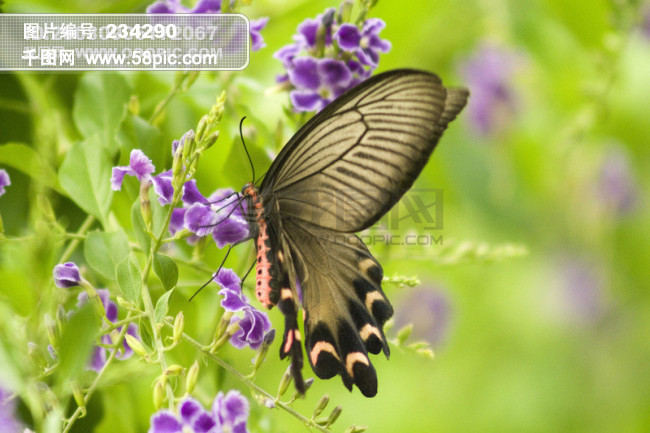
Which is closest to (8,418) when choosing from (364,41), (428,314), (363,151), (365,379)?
(365,379)

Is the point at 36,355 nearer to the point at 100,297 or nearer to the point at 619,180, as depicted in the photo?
the point at 100,297

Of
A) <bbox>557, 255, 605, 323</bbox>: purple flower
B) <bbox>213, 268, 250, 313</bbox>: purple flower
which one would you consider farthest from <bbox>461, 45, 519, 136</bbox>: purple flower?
<bbox>213, 268, 250, 313</bbox>: purple flower

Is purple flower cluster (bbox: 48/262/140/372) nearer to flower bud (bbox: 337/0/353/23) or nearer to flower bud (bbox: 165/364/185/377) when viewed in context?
flower bud (bbox: 165/364/185/377)

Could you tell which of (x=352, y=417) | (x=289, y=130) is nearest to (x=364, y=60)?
(x=289, y=130)

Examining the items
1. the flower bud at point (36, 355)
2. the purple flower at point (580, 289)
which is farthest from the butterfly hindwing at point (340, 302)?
the purple flower at point (580, 289)

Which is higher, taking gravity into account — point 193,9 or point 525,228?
point 193,9

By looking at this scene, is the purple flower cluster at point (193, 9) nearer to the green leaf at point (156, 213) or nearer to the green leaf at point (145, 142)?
the green leaf at point (145, 142)

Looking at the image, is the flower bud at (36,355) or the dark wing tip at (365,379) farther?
the dark wing tip at (365,379)
